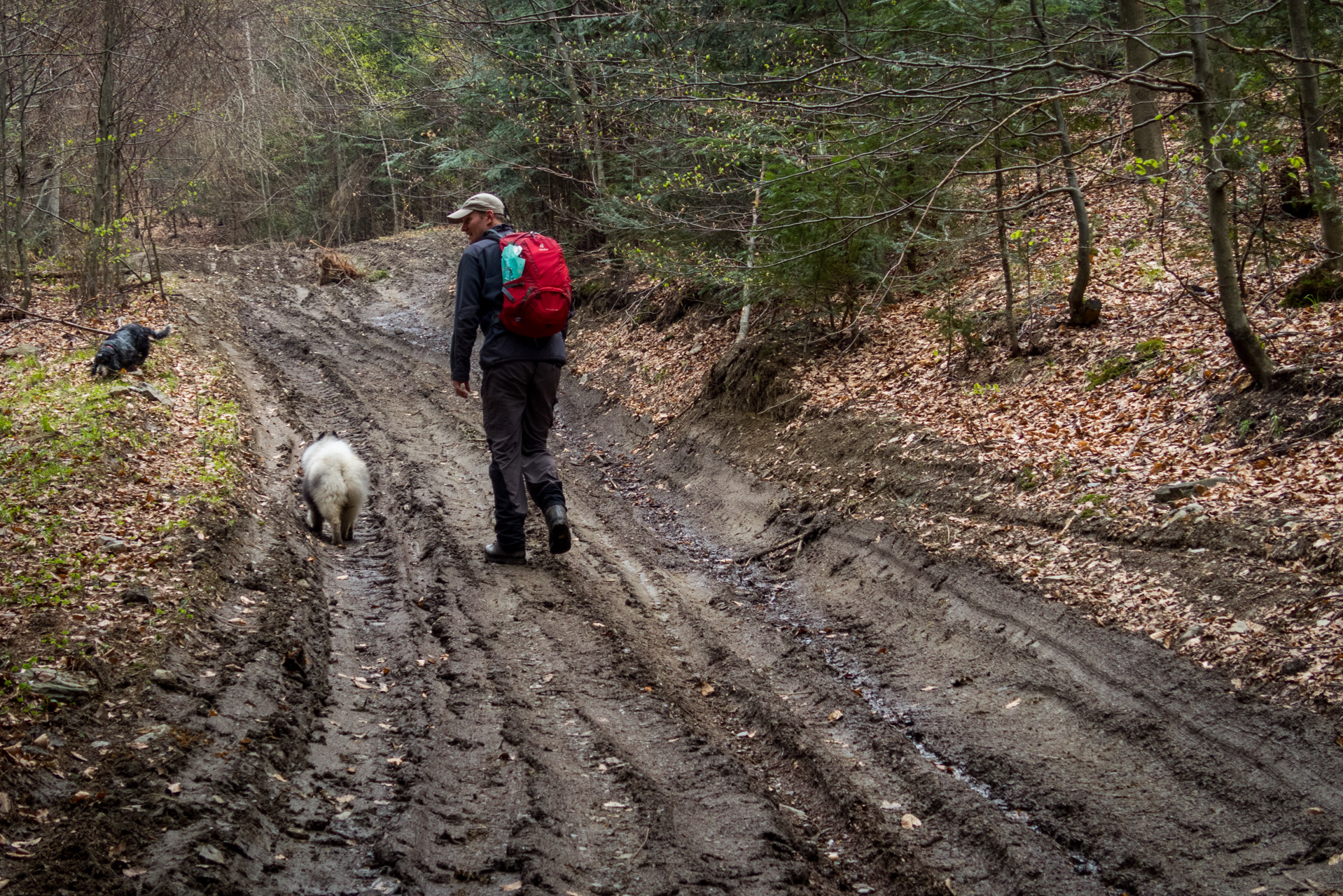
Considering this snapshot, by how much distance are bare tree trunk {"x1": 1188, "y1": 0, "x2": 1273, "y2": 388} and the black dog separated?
37.2ft

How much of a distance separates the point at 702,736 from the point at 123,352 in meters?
9.97

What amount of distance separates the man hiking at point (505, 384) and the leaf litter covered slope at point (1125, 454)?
2.62m

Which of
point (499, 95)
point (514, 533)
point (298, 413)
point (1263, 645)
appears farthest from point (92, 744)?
point (499, 95)

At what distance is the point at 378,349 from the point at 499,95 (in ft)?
17.2

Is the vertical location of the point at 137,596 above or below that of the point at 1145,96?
below

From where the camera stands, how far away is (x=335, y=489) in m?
7.24

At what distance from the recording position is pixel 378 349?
53.1 ft

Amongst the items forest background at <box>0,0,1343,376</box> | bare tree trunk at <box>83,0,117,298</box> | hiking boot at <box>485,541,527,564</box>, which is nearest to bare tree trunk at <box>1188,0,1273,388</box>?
forest background at <box>0,0,1343,376</box>

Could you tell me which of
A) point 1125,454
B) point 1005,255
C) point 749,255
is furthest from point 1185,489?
point 749,255

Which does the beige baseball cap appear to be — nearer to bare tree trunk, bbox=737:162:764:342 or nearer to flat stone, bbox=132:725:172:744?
bare tree trunk, bbox=737:162:764:342

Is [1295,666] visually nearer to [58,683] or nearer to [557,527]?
[557,527]

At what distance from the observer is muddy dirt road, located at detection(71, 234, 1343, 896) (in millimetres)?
3285

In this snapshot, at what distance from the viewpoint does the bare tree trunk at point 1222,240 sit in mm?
5859

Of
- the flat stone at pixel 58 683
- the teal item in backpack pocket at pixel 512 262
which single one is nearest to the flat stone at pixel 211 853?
the flat stone at pixel 58 683
